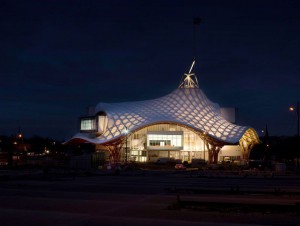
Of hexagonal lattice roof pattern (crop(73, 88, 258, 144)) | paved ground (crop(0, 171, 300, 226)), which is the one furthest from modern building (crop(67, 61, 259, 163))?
paved ground (crop(0, 171, 300, 226))

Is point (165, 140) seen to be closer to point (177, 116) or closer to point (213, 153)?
point (177, 116)

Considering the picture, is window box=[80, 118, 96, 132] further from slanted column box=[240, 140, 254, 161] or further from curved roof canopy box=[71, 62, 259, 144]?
slanted column box=[240, 140, 254, 161]

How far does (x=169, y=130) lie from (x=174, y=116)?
7.31 metres

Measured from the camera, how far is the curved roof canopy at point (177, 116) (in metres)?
90.9

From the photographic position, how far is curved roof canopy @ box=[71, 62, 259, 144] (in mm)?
90938

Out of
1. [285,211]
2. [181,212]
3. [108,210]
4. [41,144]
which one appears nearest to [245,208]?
[285,211]

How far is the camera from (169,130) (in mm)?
99812

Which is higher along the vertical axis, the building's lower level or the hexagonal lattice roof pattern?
the hexagonal lattice roof pattern

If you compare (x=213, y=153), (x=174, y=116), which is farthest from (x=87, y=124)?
(x=213, y=153)

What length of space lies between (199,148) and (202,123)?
937 centimetres

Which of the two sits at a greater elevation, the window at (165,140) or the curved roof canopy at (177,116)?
the curved roof canopy at (177,116)

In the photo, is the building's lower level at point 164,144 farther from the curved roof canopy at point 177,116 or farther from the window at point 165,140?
the curved roof canopy at point 177,116

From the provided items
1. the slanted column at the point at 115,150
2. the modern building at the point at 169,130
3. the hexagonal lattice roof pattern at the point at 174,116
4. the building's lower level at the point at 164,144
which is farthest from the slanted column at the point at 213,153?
the slanted column at the point at 115,150

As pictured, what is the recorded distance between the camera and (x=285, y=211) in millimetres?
16234
